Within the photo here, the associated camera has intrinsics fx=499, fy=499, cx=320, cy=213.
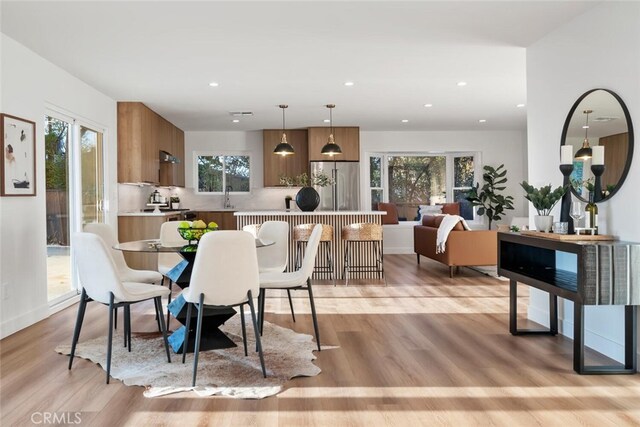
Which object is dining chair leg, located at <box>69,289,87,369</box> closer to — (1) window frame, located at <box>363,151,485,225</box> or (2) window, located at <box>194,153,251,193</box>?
(2) window, located at <box>194,153,251,193</box>

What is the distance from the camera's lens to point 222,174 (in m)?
10.2

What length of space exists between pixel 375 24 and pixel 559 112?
1.69 m

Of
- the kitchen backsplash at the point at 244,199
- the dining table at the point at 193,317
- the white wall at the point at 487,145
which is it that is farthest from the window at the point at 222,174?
the dining table at the point at 193,317

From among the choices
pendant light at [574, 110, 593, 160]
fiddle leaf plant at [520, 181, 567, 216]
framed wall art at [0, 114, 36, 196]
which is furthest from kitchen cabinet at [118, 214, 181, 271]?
pendant light at [574, 110, 593, 160]

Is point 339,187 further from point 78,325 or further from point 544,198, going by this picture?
point 78,325

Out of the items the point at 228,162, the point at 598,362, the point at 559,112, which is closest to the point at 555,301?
the point at 598,362

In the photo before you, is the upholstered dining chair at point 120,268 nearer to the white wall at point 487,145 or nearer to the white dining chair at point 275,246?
the white dining chair at point 275,246

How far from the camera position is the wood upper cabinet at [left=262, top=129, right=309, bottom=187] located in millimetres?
9812

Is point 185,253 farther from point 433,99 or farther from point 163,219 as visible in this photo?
point 433,99

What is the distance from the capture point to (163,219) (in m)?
6.96

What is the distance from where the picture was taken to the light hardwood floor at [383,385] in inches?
100

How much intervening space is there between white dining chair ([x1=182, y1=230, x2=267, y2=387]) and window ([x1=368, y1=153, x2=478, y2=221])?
755 centimetres

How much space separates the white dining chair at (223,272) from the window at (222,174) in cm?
721

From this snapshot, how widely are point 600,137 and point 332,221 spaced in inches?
156
